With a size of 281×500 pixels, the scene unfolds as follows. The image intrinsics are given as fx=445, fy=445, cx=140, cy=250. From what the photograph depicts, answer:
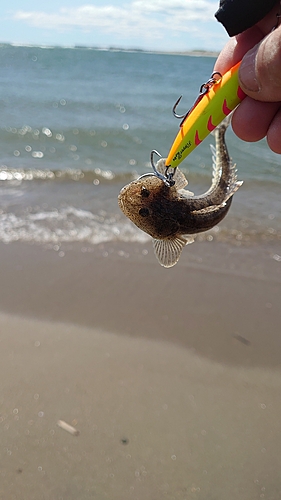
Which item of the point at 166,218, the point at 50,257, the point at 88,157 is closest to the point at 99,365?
the point at 50,257

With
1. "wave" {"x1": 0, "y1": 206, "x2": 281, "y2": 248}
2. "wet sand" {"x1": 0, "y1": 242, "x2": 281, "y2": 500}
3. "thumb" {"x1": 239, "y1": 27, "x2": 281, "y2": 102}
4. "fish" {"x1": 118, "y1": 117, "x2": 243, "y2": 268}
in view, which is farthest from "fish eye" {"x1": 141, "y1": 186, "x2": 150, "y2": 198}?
"wave" {"x1": 0, "y1": 206, "x2": 281, "y2": 248}

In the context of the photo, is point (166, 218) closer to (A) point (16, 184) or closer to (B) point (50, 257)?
(B) point (50, 257)

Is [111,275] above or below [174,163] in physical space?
below

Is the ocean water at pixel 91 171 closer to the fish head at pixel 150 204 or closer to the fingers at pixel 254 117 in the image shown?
the fingers at pixel 254 117

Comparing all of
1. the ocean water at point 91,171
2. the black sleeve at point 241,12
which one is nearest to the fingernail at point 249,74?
the black sleeve at point 241,12

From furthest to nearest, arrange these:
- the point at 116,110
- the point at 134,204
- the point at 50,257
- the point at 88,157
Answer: the point at 116,110
the point at 88,157
the point at 50,257
the point at 134,204

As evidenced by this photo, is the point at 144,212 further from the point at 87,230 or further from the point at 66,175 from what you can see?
the point at 66,175

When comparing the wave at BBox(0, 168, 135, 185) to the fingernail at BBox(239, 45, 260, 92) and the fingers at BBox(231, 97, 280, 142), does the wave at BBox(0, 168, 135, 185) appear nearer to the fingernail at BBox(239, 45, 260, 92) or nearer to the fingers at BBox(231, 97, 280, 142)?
the fingers at BBox(231, 97, 280, 142)
